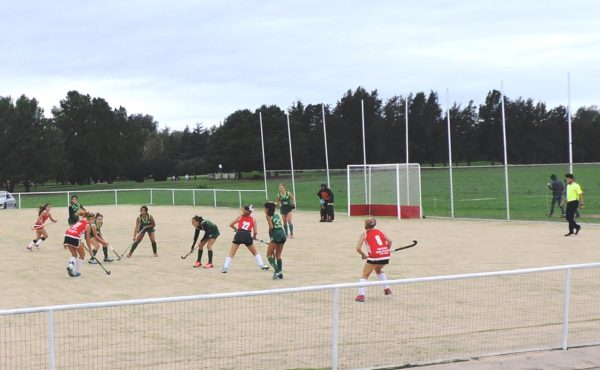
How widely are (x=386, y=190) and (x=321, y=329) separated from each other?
24.2 metres

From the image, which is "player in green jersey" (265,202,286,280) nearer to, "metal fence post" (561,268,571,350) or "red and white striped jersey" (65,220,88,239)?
"red and white striped jersey" (65,220,88,239)

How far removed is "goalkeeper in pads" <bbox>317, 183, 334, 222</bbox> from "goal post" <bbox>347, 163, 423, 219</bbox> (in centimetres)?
264

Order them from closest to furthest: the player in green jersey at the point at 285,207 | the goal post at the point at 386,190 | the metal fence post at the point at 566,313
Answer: the metal fence post at the point at 566,313
the player in green jersey at the point at 285,207
the goal post at the point at 386,190

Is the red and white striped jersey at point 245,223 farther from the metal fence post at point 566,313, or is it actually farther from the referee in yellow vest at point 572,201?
the referee in yellow vest at point 572,201

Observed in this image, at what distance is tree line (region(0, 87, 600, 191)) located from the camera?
200 ft

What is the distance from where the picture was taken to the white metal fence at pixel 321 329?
862cm

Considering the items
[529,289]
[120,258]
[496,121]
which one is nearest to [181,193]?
[496,121]

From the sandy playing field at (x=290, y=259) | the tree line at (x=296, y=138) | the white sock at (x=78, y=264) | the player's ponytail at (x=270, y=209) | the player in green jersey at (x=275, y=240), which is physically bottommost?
the sandy playing field at (x=290, y=259)

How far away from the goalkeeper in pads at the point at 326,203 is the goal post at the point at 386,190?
8.67 feet

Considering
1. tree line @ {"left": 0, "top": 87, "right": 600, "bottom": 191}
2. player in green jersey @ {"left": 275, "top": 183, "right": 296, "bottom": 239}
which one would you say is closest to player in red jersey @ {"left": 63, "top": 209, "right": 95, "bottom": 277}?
player in green jersey @ {"left": 275, "top": 183, "right": 296, "bottom": 239}

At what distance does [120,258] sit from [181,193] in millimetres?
44437

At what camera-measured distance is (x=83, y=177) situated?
10456 centimetres

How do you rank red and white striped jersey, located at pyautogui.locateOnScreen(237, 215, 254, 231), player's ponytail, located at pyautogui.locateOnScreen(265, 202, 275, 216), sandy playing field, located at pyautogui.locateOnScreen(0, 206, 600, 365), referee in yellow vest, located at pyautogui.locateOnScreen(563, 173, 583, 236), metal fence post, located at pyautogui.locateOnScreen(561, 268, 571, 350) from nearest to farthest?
metal fence post, located at pyautogui.locateOnScreen(561, 268, 571, 350) < sandy playing field, located at pyautogui.locateOnScreen(0, 206, 600, 365) < player's ponytail, located at pyautogui.locateOnScreen(265, 202, 275, 216) < red and white striped jersey, located at pyautogui.locateOnScreen(237, 215, 254, 231) < referee in yellow vest, located at pyautogui.locateOnScreen(563, 173, 583, 236)

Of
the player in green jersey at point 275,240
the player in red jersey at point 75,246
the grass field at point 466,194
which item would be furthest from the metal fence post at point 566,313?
the grass field at point 466,194
